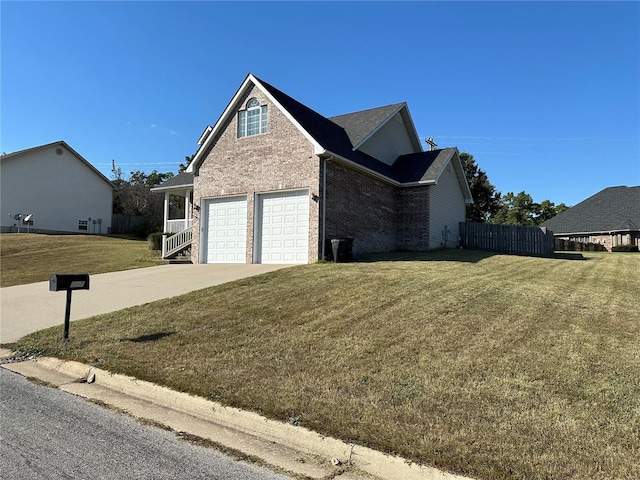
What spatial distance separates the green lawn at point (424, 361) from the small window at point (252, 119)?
8.73 m

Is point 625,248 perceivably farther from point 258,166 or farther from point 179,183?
point 179,183

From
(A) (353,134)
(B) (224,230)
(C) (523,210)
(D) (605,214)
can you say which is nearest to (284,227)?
(B) (224,230)

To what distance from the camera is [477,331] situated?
6.41 meters

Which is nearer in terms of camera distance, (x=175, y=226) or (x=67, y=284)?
(x=67, y=284)

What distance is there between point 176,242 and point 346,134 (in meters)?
9.14

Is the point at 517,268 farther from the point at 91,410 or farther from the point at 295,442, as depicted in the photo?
the point at 91,410

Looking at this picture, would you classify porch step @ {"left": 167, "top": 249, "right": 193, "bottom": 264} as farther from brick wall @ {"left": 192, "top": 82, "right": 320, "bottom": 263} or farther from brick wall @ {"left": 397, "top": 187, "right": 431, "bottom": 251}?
brick wall @ {"left": 397, "top": 187, "right": 431, "bottom": 251}

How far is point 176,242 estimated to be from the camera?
1966 centimetres

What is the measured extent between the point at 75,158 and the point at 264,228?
1149 inches

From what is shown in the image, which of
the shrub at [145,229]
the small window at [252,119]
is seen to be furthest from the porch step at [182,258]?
the shrub at [145,229]

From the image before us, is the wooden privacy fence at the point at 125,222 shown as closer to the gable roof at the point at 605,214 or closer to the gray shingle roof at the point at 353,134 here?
the gray shingle roof at the point at 353,134

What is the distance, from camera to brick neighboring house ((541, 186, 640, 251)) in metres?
33.8

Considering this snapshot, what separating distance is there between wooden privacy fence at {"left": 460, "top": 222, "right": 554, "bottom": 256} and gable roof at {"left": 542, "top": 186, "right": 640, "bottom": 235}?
15.6m

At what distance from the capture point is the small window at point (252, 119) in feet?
55.3
